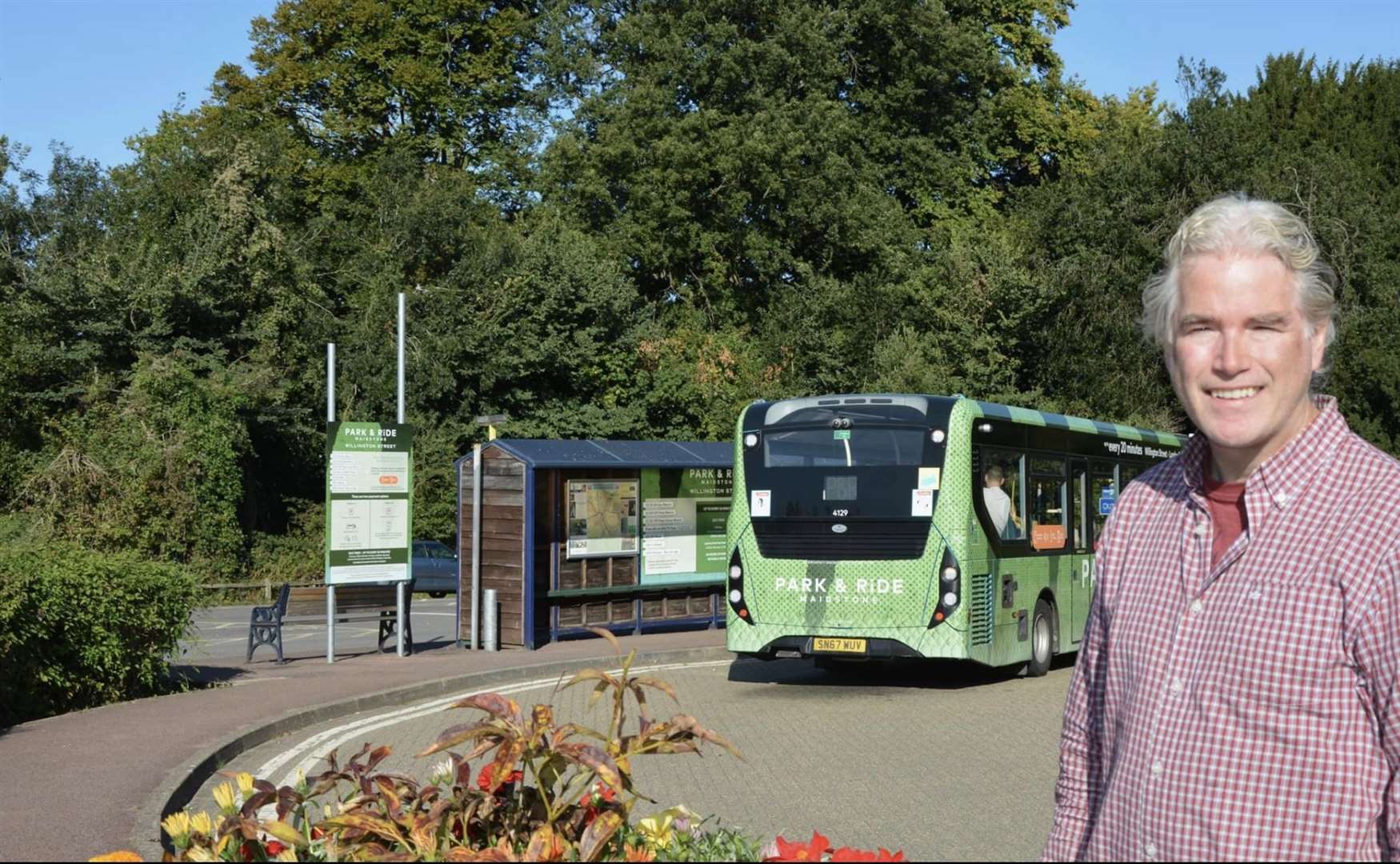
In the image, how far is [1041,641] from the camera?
18188 mm

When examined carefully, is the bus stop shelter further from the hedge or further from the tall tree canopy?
the tall tree canopy

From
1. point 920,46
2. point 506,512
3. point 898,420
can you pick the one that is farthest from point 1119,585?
point 920,46

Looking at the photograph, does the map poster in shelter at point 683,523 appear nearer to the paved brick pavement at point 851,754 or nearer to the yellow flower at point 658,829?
the paved brick pavement at point 851,754

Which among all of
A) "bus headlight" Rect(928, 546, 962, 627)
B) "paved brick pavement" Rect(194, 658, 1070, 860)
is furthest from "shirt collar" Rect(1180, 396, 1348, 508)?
"bus headlight" Rect(928, 546, 962, 627)

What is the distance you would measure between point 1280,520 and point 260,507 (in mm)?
37714

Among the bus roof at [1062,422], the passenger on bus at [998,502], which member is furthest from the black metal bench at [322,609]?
the bus roof at [1062,422]

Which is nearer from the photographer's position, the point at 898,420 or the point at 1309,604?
the point at 1309,604

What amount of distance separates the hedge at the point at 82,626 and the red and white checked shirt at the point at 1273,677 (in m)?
11.2

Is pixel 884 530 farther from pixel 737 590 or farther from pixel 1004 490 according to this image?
pixel 737 590

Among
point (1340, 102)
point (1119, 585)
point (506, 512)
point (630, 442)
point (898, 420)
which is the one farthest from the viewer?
point (1340, 102)

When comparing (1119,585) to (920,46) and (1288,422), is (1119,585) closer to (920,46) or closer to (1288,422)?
(1288,422)

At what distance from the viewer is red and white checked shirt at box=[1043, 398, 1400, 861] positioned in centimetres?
257

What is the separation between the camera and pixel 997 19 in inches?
1897

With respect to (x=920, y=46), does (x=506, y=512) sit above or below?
below
